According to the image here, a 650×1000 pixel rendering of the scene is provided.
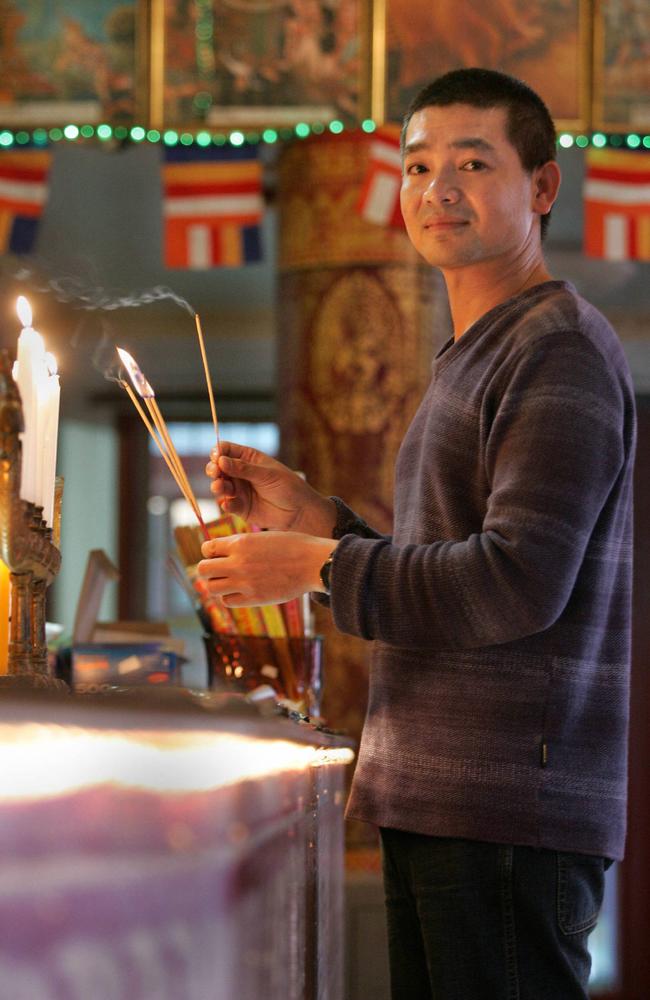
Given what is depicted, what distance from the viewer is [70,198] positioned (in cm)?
569

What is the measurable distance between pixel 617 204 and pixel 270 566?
319cm

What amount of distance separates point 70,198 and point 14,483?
191 inches

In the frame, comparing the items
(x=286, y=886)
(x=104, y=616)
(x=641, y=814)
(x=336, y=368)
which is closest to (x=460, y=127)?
(x=286, y=886)

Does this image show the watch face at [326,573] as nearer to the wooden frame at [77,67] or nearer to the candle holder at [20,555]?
the candle holder at [20,555]

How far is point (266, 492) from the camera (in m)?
1.47

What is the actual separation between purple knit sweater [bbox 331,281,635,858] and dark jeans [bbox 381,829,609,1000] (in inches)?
0.9

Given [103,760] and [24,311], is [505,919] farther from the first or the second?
[24,311]

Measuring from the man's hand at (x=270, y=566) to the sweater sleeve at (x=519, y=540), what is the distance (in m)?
0.03

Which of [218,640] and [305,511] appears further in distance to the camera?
[218,640]

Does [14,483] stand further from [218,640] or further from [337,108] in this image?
[337,108]

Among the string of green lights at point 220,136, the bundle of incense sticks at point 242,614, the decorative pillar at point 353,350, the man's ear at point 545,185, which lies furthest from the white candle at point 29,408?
the string of green lights at point 220,136

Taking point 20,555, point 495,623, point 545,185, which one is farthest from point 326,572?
point 545,185

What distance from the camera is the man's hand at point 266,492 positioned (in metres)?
1.46

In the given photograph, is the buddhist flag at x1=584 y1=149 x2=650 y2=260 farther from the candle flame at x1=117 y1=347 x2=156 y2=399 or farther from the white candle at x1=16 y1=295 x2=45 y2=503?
the white candle at x1=16 y1=295 x2=45 y2=503
